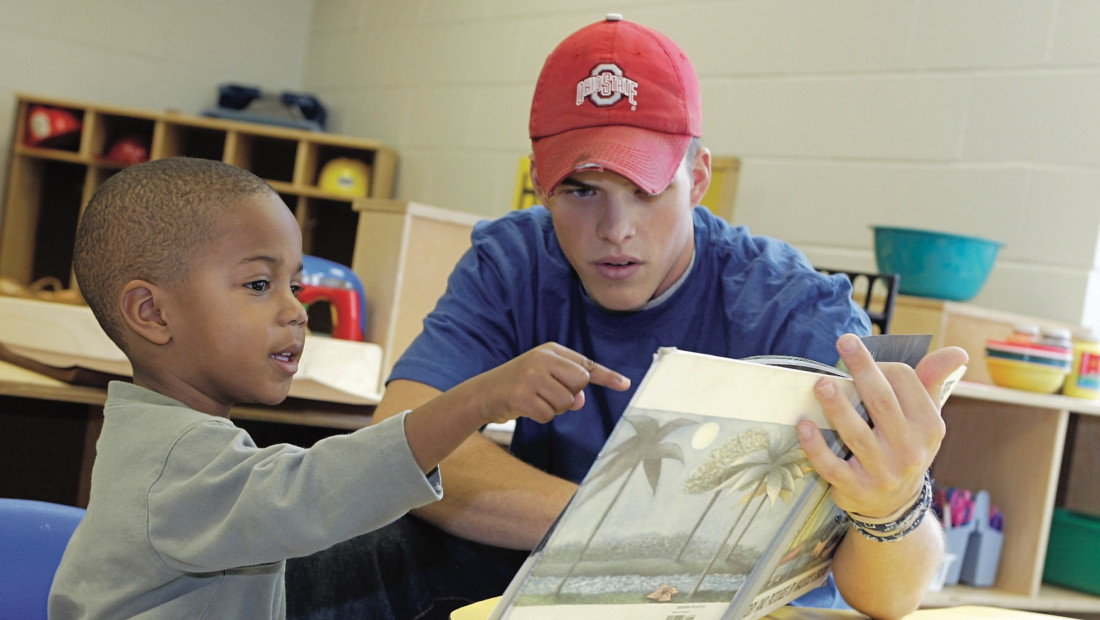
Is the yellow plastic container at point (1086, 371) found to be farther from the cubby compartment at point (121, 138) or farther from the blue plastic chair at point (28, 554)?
the cubby compartment at point (121, 138)

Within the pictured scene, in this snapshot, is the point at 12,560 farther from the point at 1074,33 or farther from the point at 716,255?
the point at 1074,33

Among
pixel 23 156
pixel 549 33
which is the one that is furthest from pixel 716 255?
pixel 23 156

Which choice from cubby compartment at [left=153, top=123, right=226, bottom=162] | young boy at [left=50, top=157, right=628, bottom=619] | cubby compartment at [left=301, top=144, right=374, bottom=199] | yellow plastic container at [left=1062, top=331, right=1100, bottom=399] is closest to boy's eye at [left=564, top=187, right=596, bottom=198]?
young boy at [left=50, top=157, right=628, bottom=619]

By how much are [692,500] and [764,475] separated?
0.07 m

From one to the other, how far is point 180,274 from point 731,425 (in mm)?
490

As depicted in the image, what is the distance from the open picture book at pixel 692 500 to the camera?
2.11 ft

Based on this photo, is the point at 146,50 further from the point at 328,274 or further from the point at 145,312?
the point at 145,312

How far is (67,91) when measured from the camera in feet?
14.6

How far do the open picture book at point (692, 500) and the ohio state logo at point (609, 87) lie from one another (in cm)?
56

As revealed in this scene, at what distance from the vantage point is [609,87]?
1.29m

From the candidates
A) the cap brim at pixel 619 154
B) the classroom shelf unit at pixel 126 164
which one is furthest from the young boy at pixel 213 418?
the classroom shelf unit at pixel 126 164

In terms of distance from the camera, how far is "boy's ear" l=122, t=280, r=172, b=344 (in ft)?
2.99

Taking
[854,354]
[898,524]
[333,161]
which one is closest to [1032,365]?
[898,524]

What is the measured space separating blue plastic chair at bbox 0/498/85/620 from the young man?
1.24 feet
